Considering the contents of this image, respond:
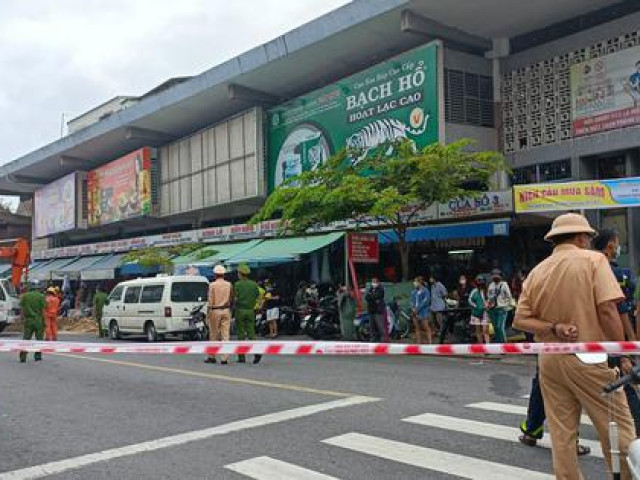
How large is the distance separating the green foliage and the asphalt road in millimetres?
5370

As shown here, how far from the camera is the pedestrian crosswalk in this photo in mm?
5168

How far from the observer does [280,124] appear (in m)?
27.3

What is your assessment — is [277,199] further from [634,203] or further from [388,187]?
[634,203]

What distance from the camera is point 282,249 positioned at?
2244 centimetres

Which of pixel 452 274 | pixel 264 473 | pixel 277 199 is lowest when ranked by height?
pixel 264 473

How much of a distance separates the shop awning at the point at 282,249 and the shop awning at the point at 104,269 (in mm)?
10961

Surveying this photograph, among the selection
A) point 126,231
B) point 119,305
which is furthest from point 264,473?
point 126,231

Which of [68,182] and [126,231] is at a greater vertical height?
[68,182]

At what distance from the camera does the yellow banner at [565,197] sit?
42.7ft

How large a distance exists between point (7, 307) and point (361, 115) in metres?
13.3

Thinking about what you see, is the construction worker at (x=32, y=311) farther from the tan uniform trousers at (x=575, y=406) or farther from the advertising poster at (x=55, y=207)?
the advertising poster at (x=55, y=207)

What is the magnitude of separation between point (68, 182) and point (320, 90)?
22963 millimetres

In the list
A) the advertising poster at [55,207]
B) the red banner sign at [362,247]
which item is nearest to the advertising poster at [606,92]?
the red banner sign at [362,247]

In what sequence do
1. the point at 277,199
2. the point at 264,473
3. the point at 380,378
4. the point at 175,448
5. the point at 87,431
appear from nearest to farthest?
the point at 264,473 < the point at 175,448 < the point at 87,431 < the point at 380,378 < the point at 277,199
